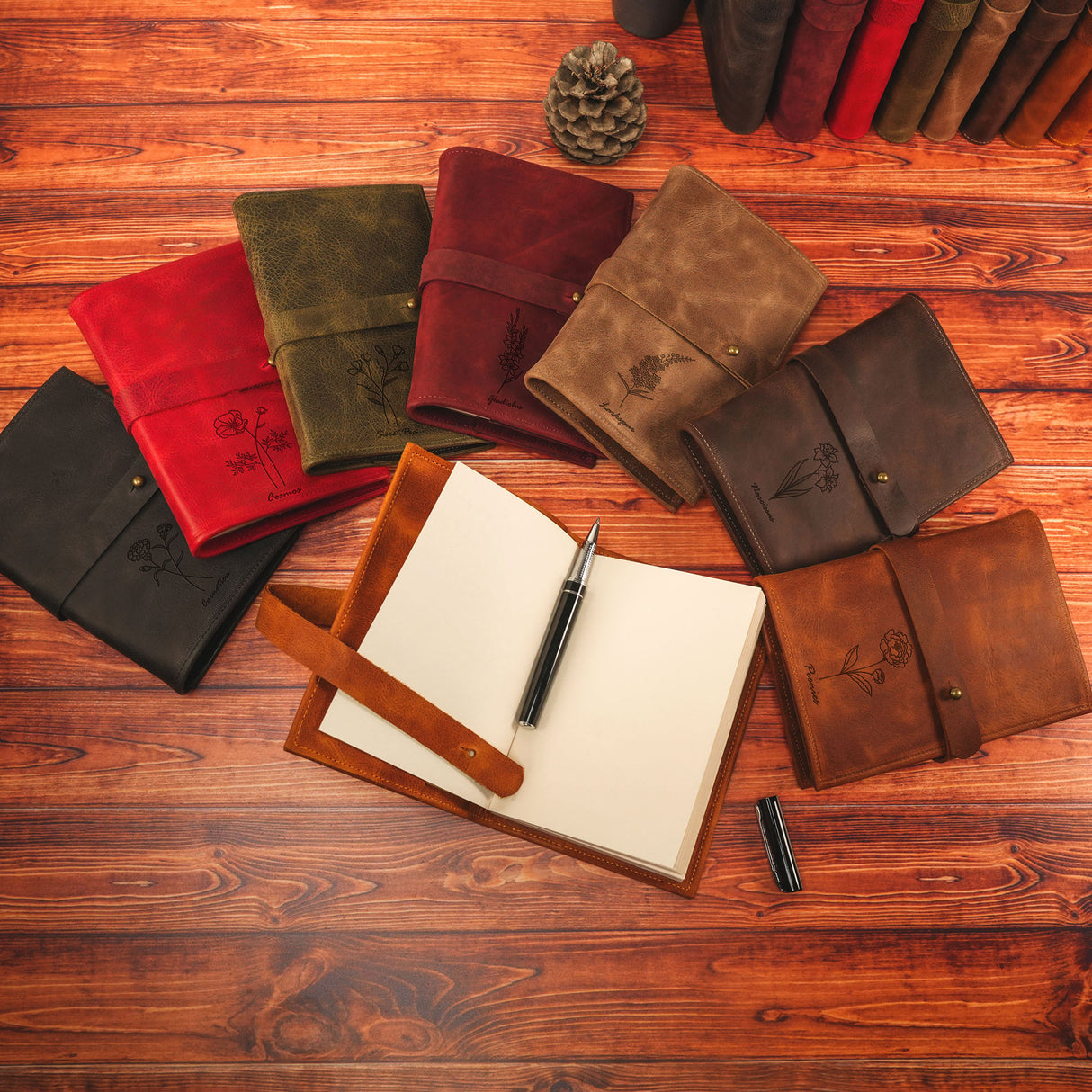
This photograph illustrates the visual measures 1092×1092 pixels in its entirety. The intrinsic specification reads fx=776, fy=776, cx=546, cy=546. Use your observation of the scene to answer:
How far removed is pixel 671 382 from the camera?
4.48 ft

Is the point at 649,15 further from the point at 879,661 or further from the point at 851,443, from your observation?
the point at 879,661

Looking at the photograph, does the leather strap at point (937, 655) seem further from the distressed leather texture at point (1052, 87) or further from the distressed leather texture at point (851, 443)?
the distressed leather texture at point (1052, 87)

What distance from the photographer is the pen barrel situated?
1197 mm

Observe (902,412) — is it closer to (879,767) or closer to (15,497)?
(879,767)

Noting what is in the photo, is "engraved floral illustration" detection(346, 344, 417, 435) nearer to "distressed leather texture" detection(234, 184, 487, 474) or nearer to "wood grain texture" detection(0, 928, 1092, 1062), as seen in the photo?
"distressed leather texture" detection(234, 184, 487, 474)

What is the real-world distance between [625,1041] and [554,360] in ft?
3.67

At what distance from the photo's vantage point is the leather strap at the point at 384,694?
106cm

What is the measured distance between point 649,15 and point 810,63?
15.9 inches

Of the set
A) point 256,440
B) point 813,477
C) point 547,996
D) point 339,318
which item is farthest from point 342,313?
point 547,996

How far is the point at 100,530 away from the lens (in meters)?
1.34

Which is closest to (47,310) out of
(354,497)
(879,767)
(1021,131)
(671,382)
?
(354,497)

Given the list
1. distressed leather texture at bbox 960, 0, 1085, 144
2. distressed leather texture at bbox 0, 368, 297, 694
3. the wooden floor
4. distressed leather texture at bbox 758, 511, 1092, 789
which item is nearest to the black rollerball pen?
the wooden floor

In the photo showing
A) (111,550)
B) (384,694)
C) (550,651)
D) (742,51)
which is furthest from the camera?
(742,51)

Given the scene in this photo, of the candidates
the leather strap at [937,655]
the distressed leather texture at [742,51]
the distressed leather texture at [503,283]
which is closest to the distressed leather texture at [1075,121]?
the distressed leather texture at [742,51]
